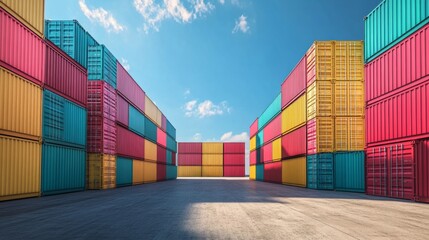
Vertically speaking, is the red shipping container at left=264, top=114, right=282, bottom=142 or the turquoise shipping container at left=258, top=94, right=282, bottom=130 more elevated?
the turquoise shipping container at left=258, top=94, right=282, bottom=130

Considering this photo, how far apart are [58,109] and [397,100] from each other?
1841cm

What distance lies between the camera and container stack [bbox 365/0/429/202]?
54.3 feet

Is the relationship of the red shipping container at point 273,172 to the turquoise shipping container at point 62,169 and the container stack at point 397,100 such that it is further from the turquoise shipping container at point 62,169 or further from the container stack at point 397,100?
the turquoise shipping container at point 62,169

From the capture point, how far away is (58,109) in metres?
21.4

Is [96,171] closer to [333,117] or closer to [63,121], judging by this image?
[63,121]

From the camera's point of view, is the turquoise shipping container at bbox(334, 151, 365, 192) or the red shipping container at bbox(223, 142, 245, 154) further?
the red shipping container at bbox(223, 142, 245, 154)

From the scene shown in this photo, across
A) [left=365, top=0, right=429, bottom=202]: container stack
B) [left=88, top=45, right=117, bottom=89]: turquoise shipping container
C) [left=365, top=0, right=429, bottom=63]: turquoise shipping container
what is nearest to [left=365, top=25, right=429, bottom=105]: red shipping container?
[left=365, top=0, right=429, bottom=202]: container stack

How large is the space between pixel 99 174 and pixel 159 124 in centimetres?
2732

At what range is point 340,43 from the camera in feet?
90.4

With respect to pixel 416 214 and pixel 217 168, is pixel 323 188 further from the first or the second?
pixel 217 168

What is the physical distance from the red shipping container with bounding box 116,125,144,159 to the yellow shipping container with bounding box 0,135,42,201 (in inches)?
519

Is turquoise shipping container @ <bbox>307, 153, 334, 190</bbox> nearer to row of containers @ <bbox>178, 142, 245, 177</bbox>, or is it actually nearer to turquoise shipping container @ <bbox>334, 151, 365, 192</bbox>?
turquoise shipping container @ <bbox>334, 151, 365, 192</bbox>

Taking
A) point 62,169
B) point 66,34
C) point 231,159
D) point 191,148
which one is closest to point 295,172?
point 62,169

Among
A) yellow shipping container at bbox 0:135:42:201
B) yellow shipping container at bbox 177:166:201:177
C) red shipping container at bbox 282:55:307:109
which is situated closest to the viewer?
yellow shipping container at bbox 0:135:42:201
